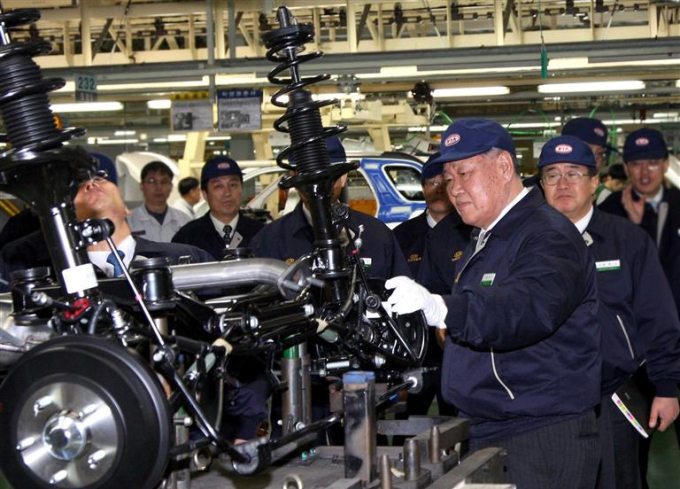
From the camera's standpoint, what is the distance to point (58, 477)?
1.67 meters

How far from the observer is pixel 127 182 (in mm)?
11547

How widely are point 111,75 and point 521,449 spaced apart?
7.26m

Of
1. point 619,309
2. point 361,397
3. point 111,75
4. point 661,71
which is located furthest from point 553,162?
point 661,71

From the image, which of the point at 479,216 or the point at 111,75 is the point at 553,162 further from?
the point at 111,75

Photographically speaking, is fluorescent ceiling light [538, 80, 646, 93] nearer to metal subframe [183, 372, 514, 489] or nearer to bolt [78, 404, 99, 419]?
metal subframe [183, 372, 514, 489]

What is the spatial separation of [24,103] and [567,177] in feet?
8.03

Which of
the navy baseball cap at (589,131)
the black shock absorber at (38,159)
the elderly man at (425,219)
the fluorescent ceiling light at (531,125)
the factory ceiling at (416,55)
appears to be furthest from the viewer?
the fluorescent ceiling light at (531,125)

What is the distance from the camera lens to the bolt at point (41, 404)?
1642mm

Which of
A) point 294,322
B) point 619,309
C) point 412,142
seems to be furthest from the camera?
point 412,142

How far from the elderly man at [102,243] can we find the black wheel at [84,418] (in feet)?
4.36

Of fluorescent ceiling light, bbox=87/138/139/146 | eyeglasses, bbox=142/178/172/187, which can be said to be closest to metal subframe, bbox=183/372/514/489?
eyeglasses, bbox=142/178/172/187

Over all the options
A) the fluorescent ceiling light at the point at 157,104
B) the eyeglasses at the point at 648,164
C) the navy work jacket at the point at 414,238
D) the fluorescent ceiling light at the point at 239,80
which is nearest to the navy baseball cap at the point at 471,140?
the navy work jacket at the point at 414,238

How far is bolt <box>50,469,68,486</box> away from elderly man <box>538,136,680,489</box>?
7.17 ft

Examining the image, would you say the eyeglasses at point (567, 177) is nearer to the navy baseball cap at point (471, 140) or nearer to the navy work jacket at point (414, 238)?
the navy baseball cap at point (471, 140)
